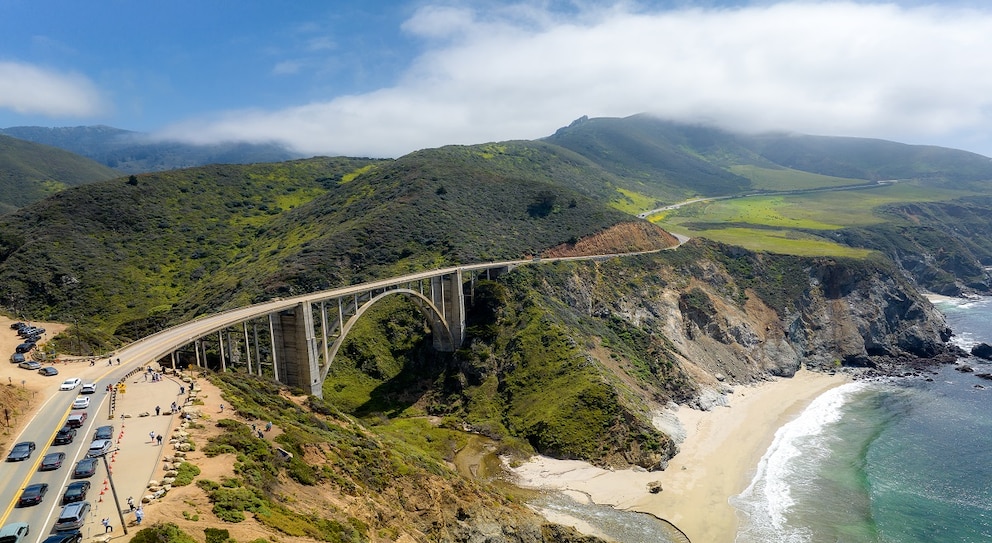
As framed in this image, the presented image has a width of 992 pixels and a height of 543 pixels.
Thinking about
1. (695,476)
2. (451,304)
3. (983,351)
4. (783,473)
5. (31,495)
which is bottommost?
(983,351)

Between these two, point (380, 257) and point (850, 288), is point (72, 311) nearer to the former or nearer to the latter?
Answer: point (380, 257)

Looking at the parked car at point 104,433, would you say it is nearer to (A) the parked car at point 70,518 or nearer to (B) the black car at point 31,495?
(B) the black car at point 31,495

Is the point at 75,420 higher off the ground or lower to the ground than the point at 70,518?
higher

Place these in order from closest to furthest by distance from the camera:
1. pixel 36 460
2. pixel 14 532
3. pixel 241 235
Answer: pixel 14 532, pixel 36 460, pixel 241 235

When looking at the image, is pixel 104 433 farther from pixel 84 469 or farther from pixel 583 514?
pixel 583 514

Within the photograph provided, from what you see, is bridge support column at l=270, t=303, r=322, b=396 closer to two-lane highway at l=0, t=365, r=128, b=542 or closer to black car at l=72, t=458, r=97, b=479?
two-lane highway at l=0, t=365, r=128, b=542

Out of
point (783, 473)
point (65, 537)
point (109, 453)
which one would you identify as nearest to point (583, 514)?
point (783, 473)
